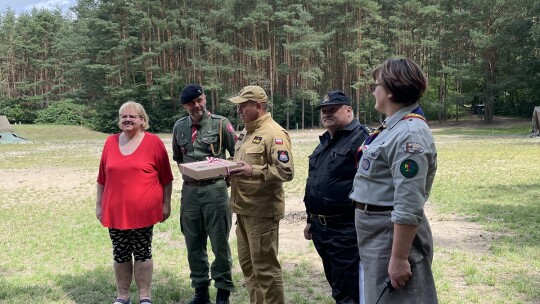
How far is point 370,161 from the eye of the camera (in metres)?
2.12

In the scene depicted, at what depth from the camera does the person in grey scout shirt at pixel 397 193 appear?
1957mm

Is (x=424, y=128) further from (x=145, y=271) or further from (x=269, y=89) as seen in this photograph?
(x=269, y=89)

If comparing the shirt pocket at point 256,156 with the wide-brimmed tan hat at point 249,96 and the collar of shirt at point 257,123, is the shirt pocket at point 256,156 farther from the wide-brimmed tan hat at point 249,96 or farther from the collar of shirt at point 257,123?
the wide-brimmed tan hat at point 249,96

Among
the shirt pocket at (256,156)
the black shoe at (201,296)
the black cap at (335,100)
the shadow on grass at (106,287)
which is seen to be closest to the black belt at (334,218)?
→ the shirt pocket at (256,156)

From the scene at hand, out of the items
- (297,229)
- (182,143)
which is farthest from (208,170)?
(297,229)

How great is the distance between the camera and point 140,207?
3.63 m

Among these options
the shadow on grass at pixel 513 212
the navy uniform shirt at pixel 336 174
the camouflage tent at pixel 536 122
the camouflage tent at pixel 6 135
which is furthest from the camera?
the camouflage tent at pixel 6 135

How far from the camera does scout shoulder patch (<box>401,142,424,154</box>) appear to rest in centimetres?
196

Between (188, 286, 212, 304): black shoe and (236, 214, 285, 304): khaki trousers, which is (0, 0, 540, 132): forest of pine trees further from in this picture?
(236, 214, 285, 304): khaki trousers

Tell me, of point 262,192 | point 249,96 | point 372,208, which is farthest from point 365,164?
point 249,96

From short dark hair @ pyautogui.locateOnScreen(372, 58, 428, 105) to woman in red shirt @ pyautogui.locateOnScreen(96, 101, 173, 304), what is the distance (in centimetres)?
222

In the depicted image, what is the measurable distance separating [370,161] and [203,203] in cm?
215

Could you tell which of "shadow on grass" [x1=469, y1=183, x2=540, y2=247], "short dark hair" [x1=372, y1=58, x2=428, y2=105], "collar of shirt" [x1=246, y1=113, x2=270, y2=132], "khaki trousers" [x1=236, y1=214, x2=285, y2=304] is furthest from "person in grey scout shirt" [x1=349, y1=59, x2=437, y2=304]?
"shadow on grass" [x1=469, y1=183, x2=540, y2=247]

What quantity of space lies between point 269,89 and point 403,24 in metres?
14.0
